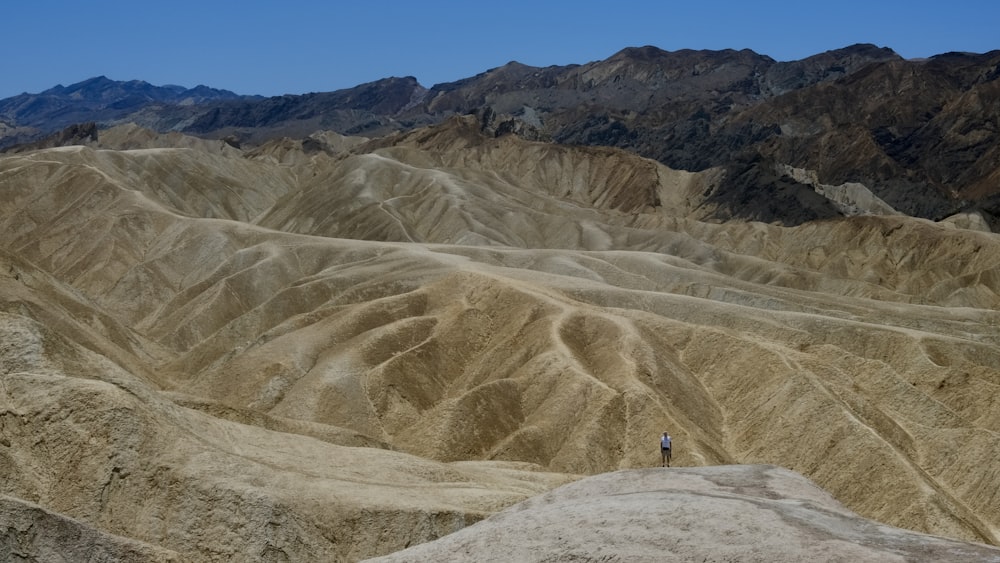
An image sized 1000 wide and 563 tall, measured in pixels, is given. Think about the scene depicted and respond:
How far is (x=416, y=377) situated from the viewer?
6788 cm

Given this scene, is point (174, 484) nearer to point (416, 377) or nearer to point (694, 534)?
point (694, 534)

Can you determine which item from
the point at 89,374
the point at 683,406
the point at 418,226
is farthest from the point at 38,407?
the point at 418,226

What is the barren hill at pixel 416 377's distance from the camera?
33.6m

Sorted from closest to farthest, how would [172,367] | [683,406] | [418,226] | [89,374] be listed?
1. [89,374]
2. [683,406]
3. [172,367]
4. [418,226]

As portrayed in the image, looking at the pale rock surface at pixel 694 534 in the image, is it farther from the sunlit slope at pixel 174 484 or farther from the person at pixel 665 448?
the person at pixel 665 448

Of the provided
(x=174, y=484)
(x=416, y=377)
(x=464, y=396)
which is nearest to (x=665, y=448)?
(x=464, y=396)

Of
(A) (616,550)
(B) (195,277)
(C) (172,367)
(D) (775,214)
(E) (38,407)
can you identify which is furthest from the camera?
(D) (775,214)

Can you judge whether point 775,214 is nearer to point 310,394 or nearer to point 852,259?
point 852,259

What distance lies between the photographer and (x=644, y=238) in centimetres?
16350

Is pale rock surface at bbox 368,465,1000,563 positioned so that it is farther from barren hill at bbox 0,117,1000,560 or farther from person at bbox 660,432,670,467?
person at bbox 660,432,670,467

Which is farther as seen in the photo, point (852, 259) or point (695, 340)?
point (852, 259)

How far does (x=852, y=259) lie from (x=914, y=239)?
10.5m

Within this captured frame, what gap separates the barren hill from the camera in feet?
110

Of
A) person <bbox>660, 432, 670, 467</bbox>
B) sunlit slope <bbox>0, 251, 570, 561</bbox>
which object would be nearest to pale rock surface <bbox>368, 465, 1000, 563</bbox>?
sunlit slope <bbox>0, 251, 570, 561</bbox>
